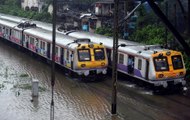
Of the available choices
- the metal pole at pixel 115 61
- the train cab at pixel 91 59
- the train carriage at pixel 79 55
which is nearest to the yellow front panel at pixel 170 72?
the train cab at pixel 91 59

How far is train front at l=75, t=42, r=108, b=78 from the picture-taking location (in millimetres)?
24406

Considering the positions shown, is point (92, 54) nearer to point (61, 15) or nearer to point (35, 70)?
point (35, 70)

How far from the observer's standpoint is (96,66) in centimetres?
2466

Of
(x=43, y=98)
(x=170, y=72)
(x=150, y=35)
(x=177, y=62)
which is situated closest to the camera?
(x=43, y=98)

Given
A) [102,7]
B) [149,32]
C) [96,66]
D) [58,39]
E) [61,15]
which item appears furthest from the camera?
[61,15]

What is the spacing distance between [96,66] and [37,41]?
8.11 meters

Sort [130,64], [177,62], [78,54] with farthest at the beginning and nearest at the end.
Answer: [78,54] → [130,64] → [177,62]

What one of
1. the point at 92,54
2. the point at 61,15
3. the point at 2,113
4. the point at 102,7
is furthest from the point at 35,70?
the point at 61,15

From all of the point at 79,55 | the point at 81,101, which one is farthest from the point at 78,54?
the point at 81,101

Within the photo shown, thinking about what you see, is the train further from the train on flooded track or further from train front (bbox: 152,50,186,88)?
train front (bbox: 152,50,186,88)

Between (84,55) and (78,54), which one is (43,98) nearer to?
(78,54)

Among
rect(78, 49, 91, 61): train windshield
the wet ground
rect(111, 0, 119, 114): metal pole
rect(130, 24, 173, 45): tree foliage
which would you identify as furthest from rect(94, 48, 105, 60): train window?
rect(130, 24, 173, 45): tree foliage

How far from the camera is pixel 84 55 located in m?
24.7

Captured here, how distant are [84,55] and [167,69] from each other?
5.09 metres
